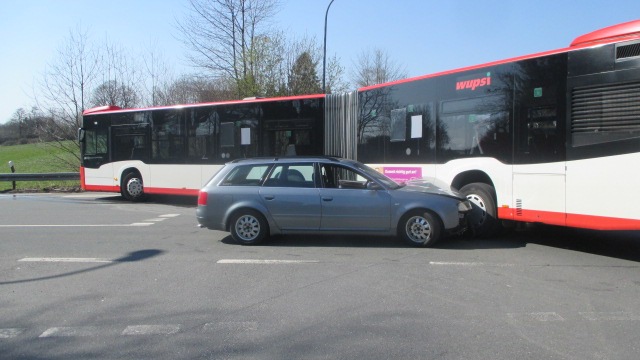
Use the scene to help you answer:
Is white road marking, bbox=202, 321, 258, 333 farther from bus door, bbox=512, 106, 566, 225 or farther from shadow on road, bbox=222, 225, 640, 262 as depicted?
bus door, bbox=512, 106, 566, 225

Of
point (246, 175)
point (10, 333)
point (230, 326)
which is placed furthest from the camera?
point (246, 175)

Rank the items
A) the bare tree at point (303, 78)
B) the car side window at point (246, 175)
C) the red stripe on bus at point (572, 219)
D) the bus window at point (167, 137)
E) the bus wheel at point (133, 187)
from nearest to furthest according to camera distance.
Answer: the red stripe on bus at point (572, 219) < the car side window at point (246, 175) < the bus window at point (167, 137) < the bus wheel at point (133, 187) < the bare tree at point (303, 78)

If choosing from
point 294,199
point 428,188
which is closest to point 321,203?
point 294,199

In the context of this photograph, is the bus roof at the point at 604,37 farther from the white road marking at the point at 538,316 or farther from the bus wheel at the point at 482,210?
the white road marking at the point at 538,316

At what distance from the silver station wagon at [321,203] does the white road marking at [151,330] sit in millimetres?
3758

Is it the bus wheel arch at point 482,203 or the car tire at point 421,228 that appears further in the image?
the bus wheel arch at point 482,203

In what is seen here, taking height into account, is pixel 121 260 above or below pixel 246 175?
below

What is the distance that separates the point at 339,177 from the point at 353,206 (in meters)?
0.60

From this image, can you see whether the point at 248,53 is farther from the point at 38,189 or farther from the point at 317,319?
the point at 317,319

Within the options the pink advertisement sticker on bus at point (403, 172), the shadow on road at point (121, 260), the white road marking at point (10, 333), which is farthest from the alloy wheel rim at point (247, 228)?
the white road marking at point (10, 333)

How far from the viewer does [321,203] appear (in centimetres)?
809

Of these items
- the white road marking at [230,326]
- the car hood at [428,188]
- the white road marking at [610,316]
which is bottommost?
the white road marking at [230,326]

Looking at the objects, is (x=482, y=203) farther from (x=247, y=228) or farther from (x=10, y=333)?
(x=10, y=333)

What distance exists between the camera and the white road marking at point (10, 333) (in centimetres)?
437
